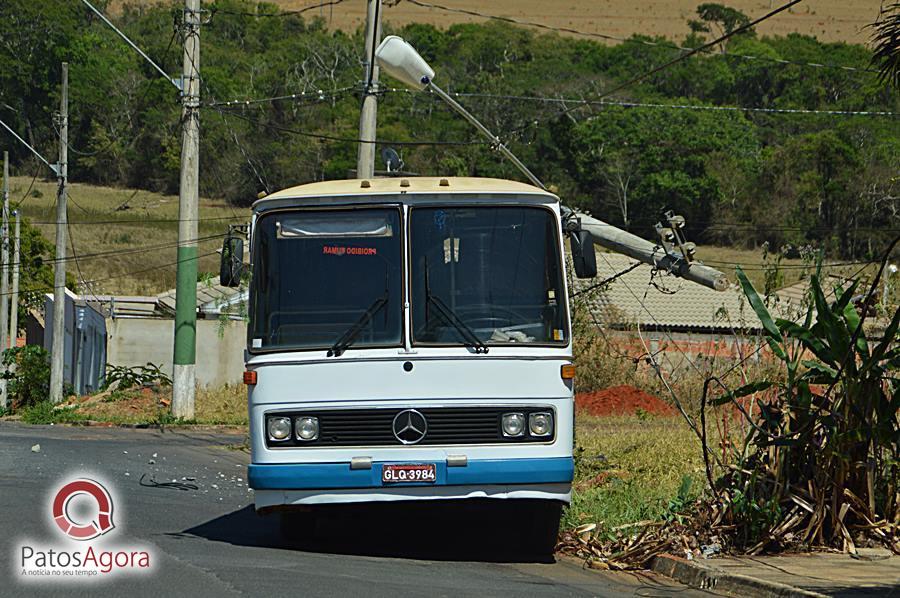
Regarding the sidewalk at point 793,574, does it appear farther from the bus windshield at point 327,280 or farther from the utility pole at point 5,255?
the utility pole at point 5,255

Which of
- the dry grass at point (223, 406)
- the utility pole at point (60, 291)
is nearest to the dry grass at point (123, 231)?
the utility pole at point (60, 291)

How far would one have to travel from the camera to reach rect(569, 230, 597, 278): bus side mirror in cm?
1041

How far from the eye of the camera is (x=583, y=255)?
10.4m

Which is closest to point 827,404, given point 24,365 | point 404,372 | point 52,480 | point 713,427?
point 404,372

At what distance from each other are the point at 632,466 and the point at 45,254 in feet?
177


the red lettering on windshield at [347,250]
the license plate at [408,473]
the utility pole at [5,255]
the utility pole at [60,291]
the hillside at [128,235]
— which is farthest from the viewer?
the hillside at [128,235]

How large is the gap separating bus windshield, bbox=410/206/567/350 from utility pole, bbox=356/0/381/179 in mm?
12621

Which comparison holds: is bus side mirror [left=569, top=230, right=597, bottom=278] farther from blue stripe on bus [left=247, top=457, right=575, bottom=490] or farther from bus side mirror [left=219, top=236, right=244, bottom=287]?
bus side mirror [left=219, top=236, right=244, bottom=287]

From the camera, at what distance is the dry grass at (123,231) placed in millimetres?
71688

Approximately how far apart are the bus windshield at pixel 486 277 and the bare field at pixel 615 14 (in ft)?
368

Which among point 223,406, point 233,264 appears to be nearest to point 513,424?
point 233,264

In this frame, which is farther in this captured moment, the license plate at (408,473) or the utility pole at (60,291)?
the utility pole at (60,291)

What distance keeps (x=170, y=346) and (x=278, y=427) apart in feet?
101

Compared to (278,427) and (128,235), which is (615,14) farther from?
(278,427)
